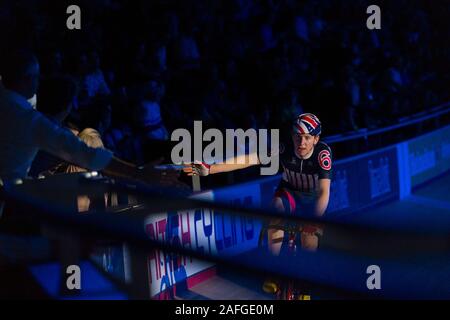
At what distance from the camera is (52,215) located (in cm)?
132

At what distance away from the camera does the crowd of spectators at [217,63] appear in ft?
16.5

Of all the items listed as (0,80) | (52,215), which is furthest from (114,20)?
(52,215)

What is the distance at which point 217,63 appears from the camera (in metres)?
6.61

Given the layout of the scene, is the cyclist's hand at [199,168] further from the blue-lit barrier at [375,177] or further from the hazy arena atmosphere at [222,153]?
the blue-lit barrier at [375,177]

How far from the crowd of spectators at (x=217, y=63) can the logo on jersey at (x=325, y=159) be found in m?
2.49

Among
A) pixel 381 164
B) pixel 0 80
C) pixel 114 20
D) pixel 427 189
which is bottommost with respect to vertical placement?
pixel 427 189

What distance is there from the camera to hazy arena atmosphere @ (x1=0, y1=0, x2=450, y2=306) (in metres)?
1.51

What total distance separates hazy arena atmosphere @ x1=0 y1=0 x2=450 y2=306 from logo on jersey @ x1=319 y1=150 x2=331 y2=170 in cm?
1

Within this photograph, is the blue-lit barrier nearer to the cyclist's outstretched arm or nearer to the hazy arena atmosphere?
the hazy arena atmosphere

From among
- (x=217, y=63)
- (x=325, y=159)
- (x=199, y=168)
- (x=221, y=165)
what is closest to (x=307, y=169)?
(x=325, y=159)

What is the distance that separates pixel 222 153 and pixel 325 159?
203cm
